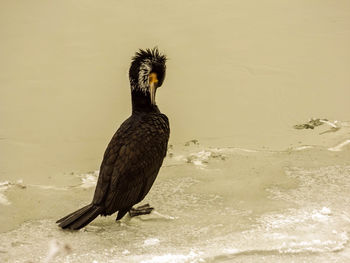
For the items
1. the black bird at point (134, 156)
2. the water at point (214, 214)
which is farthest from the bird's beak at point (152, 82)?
the water at point (214, 214)

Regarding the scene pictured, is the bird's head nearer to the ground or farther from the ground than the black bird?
farther from the ground

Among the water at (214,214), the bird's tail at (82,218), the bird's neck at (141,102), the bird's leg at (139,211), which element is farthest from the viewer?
the bird's neck at (141,102)

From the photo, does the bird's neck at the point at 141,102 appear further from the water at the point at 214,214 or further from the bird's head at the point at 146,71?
the water at the point at 214,214

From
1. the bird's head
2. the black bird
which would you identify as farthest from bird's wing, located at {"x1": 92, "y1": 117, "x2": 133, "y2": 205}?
the bird's head

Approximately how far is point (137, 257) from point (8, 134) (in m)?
2.51

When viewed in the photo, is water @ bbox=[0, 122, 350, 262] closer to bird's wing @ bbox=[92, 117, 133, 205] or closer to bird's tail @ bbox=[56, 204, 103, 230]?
bird's tail @ bbox=[56, 204, 103, 230]

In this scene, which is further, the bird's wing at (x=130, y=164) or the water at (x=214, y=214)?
the bird's wing at (x=130, y=164)

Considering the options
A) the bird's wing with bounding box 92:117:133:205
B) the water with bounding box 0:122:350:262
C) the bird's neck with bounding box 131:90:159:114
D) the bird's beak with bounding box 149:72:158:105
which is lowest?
the water with bounding box 0:122:350:262

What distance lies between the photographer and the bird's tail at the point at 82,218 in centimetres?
356

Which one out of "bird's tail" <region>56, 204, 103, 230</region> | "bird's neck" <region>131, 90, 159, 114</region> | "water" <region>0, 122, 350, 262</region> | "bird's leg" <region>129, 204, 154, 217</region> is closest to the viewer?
"water" <region>0, 122, 350, 262</region>

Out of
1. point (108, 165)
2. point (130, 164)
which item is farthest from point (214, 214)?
point (108, 165)

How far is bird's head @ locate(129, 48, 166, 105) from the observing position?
3998mm

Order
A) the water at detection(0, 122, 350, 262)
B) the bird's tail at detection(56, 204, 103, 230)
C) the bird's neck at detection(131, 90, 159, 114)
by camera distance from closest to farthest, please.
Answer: the water at detection(0, 122, 350, 262) < the bird's tail at detection(56, 204, 103, 230) < the bird's neck at detection(131, 90, 159, 114)

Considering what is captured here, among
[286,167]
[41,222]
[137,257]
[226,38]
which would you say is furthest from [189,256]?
[226,38]
